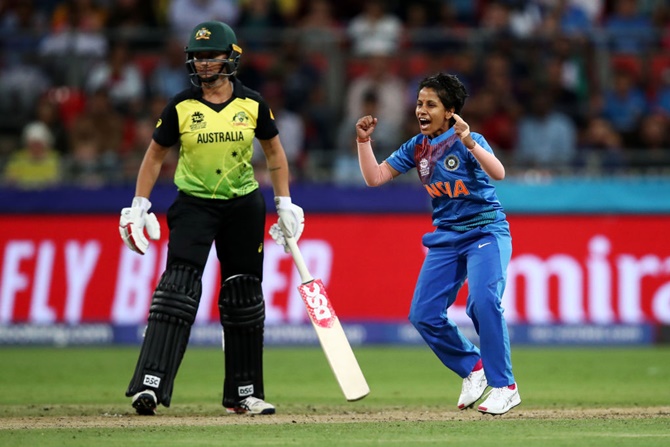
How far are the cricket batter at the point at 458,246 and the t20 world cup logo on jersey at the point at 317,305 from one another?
1.90 ft

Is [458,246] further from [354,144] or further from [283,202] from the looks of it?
[354,144]

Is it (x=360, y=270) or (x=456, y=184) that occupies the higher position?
(x=456, y=184)

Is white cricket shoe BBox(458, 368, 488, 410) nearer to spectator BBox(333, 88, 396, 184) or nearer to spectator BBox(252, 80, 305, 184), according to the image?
spectator BBox(333, 88, 396, 184)

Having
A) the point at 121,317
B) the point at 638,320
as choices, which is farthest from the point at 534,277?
the point at 121,317

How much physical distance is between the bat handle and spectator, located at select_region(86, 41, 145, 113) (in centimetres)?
785

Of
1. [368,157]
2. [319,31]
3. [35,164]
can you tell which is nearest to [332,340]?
[368,157]

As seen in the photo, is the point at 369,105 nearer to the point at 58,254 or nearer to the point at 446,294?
the point at 58,254

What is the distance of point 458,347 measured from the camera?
849cm

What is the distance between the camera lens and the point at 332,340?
8406 millimetres

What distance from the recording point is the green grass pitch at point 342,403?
7082 millimetres

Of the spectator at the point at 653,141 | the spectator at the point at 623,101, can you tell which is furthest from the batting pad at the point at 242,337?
the spectator at the point at 623,101

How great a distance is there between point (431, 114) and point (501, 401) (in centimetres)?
191

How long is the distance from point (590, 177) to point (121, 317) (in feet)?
18.3

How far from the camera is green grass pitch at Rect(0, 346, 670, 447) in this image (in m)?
7.08
